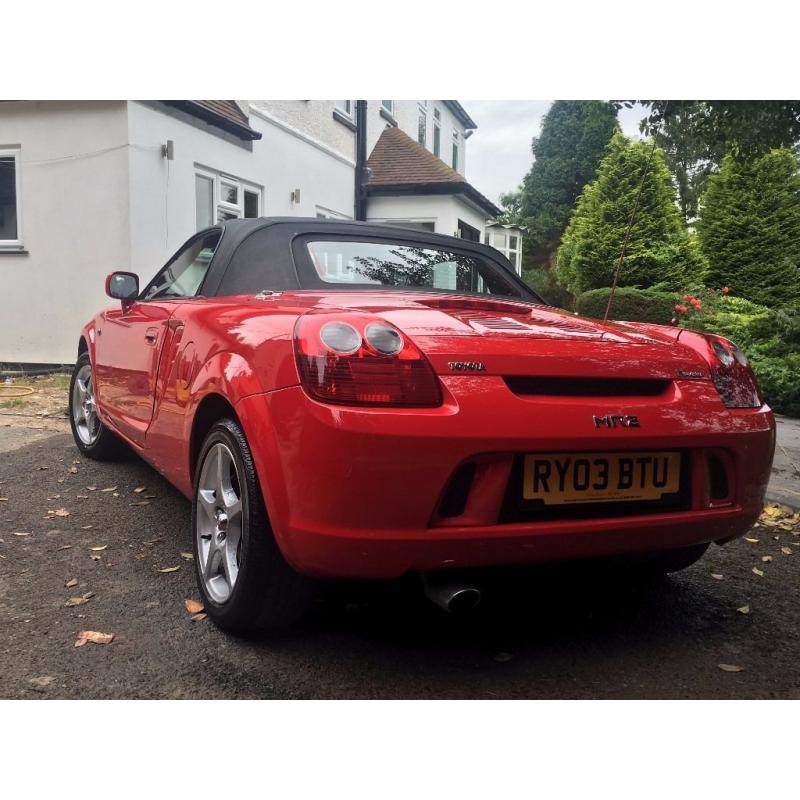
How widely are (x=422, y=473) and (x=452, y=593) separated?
1.21 feet

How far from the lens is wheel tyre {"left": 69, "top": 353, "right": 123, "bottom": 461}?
471 cm

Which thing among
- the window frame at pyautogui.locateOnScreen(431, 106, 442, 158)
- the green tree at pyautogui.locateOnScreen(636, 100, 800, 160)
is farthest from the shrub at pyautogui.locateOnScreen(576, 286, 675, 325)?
the green tree at pyautogui.locateOnScreen(636, 100, 800, 160)

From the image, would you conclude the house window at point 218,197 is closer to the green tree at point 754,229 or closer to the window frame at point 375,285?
the window frame at point 375,285

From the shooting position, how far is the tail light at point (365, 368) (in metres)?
1.93

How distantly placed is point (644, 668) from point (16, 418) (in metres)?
5.73

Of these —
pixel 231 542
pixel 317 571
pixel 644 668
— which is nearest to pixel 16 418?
pixel 231 542

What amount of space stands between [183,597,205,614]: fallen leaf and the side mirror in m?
1.86

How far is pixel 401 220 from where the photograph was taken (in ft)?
52.5

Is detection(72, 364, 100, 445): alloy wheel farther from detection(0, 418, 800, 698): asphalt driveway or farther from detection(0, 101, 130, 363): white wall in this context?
detection(0, 101, 130, 363): white wall

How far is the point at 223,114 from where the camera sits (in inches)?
424

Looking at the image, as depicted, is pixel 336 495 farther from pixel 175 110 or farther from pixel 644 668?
pixel 175 110

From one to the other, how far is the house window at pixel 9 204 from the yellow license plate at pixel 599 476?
31.6 feet

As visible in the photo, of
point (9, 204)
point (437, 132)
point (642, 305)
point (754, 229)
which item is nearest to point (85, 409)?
point (9, 204)

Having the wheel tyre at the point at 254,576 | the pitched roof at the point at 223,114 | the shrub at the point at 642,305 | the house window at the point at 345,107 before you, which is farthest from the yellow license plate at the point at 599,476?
the house window at the point at 345,107
